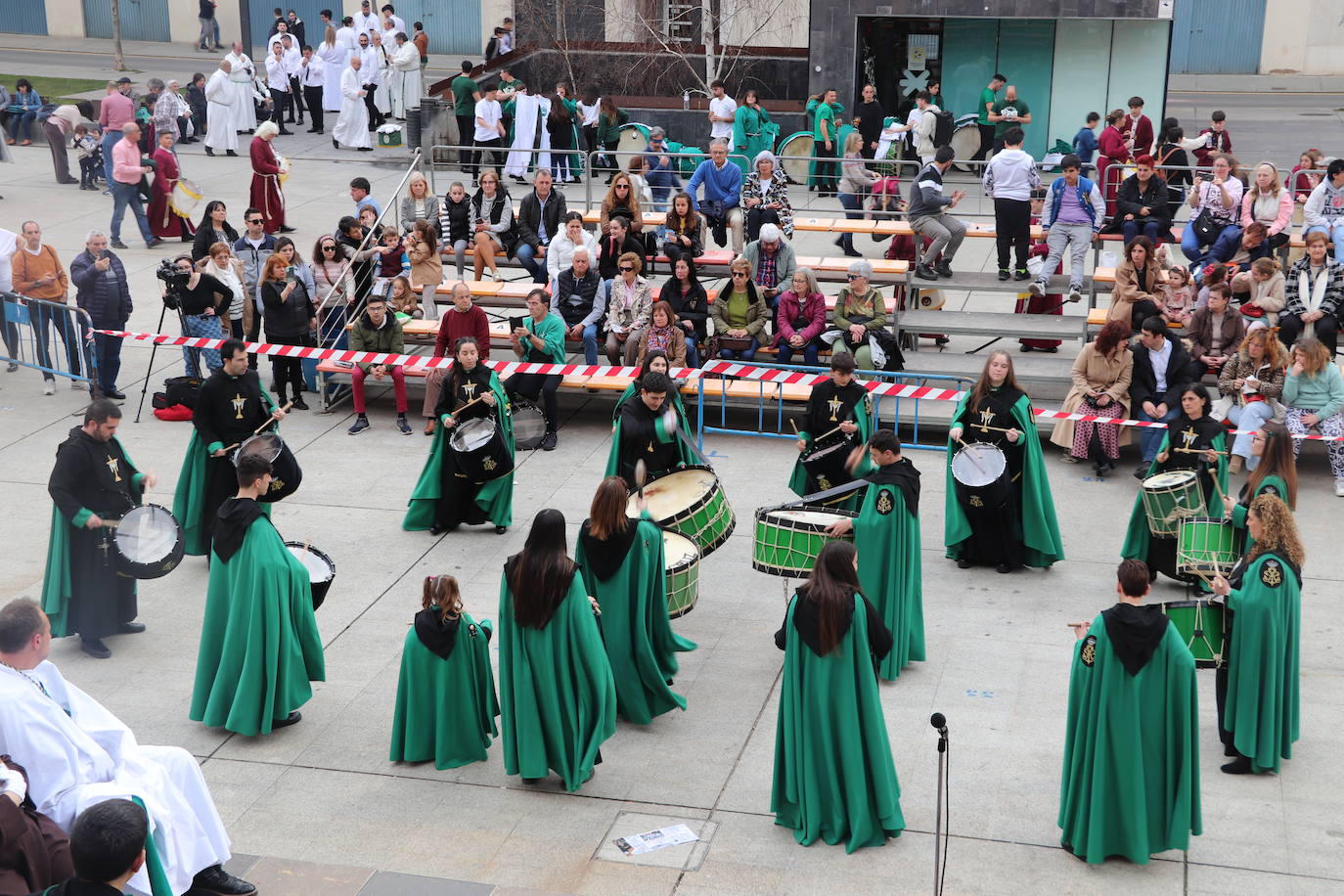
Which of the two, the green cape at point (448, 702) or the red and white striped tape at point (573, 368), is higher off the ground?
the red and white striped tape at point (573, 368)

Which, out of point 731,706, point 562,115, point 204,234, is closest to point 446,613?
point 731,706

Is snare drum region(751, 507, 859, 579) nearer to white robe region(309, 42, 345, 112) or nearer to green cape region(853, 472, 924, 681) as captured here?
green cape region(853, 472, 924, 681)

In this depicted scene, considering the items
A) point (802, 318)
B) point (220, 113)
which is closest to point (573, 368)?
point (802, 318)

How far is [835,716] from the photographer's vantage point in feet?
25.8

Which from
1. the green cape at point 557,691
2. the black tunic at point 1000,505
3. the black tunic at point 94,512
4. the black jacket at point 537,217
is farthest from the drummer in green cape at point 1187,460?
the black jacket at point 537,217

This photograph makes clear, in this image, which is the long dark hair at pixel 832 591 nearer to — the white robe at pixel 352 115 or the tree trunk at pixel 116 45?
the white robe at pixel 352 115

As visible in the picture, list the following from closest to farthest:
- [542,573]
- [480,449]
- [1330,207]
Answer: [542,573]
[480,449]
[1330,207]

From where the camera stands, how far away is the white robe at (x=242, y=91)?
2702cm

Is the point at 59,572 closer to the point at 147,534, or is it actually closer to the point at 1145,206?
the point at 147,534

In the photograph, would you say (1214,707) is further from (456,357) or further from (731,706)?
(456,357)

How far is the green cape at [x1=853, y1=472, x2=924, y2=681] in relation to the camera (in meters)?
9.84

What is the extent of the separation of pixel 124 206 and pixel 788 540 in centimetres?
1462

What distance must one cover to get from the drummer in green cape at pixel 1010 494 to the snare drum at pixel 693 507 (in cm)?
202

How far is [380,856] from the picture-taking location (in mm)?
7992
